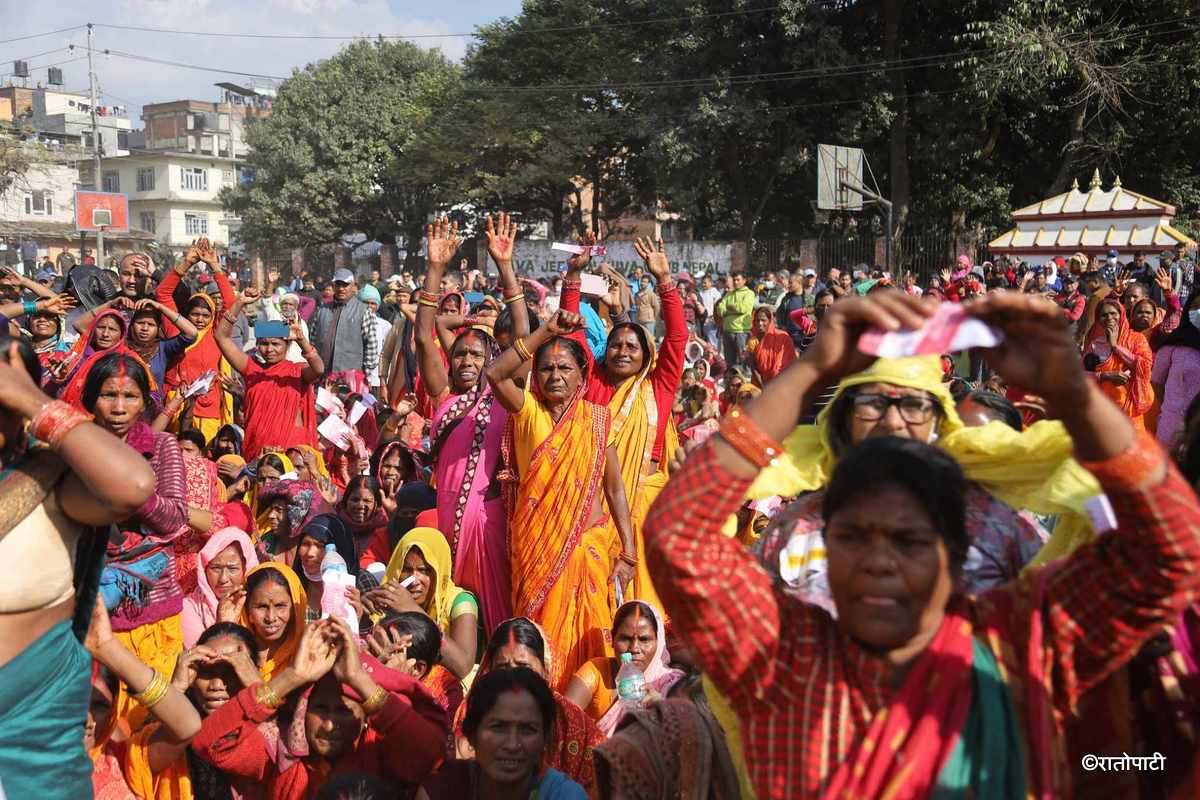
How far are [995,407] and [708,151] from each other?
79.2 ft

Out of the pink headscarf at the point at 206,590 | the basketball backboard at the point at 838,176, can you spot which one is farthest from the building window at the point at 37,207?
the pink headscarf at the point at 206,590

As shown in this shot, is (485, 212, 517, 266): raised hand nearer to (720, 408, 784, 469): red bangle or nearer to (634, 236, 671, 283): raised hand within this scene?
(634, 236, 671, 283): raised hand

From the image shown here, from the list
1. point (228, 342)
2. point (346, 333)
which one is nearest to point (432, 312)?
point (228, 342)

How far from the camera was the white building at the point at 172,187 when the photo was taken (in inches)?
2842

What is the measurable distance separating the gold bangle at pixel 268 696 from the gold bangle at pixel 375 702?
9.4 inches

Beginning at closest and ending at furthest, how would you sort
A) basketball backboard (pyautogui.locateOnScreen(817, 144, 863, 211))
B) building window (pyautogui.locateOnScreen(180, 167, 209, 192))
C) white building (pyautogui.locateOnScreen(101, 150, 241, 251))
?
basketball backboard (pyautogui.locateOnScreen(817, 144, 863, 211)) → white building (pyautogui.locateOnScreen(101, 150, 241, 251)) → building window (pyautogui.locateOnScreen(180, 167, 209, 192))

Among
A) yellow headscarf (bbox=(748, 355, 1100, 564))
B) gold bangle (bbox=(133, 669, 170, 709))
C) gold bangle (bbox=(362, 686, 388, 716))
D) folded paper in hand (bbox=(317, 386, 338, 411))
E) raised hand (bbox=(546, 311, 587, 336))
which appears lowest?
gold bangle (bbox=(362, 686, 388, 716))

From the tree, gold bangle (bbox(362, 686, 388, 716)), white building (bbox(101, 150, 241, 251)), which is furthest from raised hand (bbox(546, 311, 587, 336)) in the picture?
white building (bbox(101, 150, 241, 251))

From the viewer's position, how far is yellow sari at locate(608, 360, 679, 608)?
557cm

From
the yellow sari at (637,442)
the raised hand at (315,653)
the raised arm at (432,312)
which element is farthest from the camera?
the raised arm at (432,312)

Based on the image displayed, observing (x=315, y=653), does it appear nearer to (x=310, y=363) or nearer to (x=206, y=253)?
(x=310, y=363)

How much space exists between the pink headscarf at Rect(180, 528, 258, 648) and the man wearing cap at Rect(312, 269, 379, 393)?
215 inches

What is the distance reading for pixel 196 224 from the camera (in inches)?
2938

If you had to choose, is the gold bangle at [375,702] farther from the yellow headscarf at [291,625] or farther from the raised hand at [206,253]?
the raised hand at [206,253]
